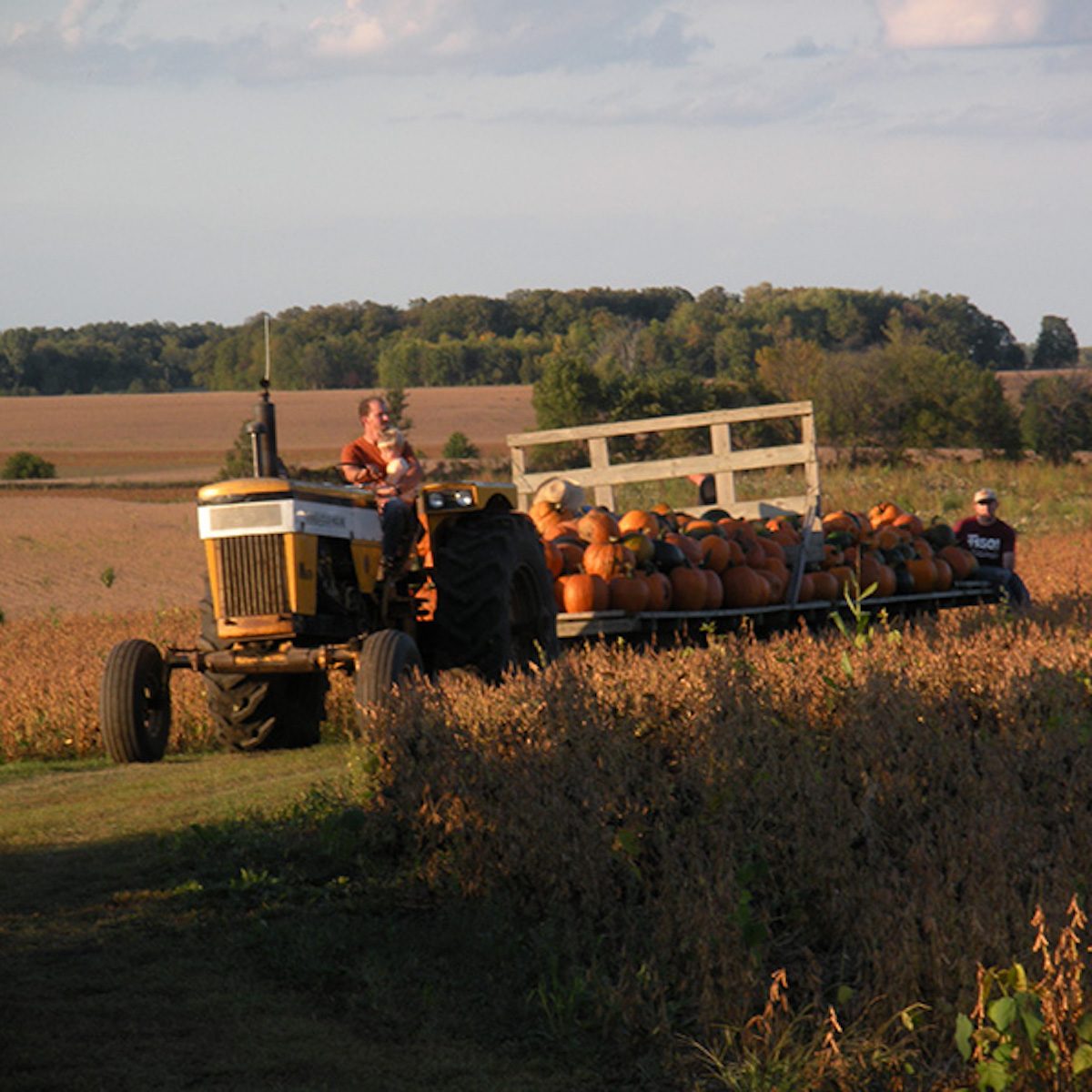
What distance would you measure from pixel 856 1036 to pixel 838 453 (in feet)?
166

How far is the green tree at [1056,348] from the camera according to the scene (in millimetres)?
128000

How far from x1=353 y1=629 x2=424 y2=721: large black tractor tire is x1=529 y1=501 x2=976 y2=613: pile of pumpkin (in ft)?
9.25

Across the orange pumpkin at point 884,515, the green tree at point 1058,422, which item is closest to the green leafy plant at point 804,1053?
the orange pumpkin at point 884,515

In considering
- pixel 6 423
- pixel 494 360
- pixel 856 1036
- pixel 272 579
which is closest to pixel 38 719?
pixel 272 579

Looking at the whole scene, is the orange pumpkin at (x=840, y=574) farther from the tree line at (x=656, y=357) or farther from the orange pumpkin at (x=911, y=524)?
the tree line at (x=656, y=357)

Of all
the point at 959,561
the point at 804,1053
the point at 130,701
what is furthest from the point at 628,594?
the point at 804,1053

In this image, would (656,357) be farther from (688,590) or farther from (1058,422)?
(688,590)

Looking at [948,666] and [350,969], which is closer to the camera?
[350,969]

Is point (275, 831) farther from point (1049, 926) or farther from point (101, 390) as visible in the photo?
point (101, 390)

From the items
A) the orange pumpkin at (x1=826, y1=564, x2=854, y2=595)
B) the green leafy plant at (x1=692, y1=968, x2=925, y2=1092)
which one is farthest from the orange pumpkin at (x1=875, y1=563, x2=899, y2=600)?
the green leafy plant at (x1=692, y1=968, x2=925, y2=1092)

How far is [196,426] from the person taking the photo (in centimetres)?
7619

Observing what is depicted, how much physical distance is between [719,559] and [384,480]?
352 cm

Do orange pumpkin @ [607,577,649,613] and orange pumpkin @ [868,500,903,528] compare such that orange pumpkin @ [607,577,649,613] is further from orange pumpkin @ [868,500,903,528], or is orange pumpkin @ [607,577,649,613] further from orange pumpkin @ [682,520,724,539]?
orange pumpkin @ [868,500,903,528]

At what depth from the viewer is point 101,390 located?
103m
